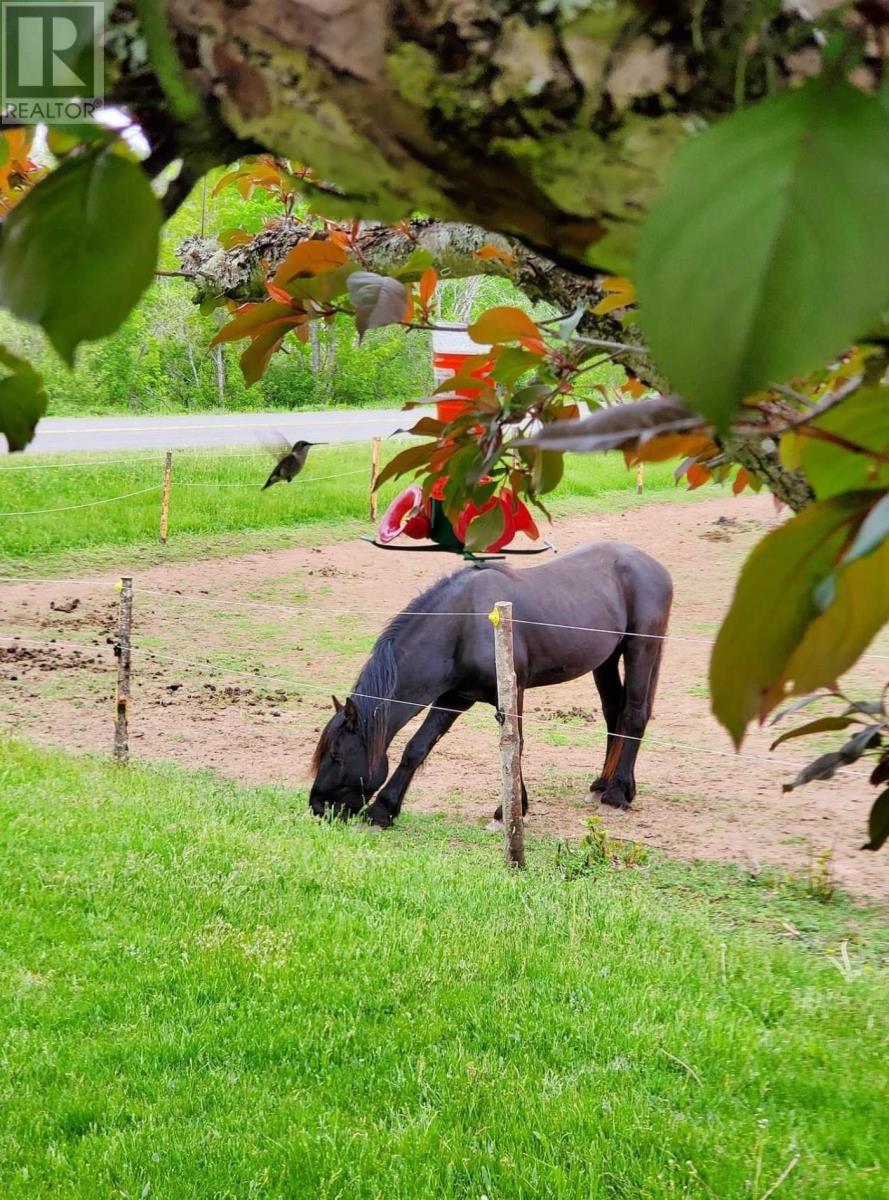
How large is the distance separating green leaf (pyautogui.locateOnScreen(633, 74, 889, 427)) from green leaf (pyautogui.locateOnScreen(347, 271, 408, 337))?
436mm

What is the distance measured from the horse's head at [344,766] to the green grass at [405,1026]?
66 centimetres

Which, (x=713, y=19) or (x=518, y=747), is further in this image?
(x=518, y=747)

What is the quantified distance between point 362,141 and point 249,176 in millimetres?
1112

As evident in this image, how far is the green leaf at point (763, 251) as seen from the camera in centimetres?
17

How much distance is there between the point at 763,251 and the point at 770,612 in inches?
3.6

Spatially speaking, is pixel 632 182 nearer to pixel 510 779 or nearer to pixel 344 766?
→ pixel 510 779

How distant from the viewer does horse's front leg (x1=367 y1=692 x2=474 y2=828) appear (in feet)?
17.2

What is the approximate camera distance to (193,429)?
50.0 ft

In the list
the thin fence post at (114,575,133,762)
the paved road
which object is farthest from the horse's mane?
the paved road

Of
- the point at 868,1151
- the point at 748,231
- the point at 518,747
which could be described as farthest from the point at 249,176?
the point at 518,747

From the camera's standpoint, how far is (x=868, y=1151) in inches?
94.3

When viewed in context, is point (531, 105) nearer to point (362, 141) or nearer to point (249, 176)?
point (362, 141)

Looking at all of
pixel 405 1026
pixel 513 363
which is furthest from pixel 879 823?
pixel 405 1026

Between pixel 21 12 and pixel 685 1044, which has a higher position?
pixel 21 12
